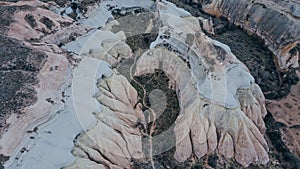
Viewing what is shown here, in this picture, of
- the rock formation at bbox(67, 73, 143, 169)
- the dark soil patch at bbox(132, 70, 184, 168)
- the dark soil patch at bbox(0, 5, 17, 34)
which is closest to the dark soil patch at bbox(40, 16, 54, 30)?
the dark soil patch at bbox(0, 5, 17, 34)

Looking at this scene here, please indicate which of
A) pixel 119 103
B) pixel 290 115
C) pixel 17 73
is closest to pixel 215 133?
pixel 119 103

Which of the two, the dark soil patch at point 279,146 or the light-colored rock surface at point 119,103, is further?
the dark soil patch at point 279,146

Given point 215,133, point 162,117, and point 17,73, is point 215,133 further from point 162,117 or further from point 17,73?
point 17,73

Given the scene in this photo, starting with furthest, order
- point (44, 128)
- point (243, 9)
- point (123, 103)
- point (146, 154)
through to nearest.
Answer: point (243, 9)
point (123, 103)
point (146, 154)
point (44, 128)

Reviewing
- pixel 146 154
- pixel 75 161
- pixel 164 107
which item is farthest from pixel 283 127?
pixel 75 161

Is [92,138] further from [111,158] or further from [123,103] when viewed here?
[123,103]

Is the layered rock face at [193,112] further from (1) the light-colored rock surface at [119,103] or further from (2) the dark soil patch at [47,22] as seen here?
(2) the dark soil patch at [47,22]

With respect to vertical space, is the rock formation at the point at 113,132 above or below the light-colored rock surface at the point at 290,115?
below

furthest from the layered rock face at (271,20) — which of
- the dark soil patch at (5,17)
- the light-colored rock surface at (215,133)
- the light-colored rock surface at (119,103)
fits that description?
the dark soil patch at (5,17)
